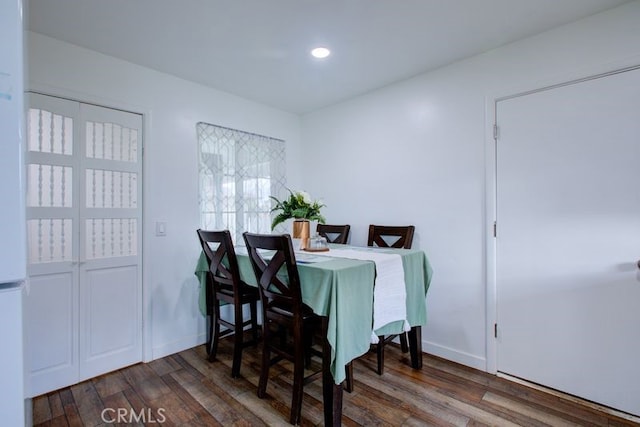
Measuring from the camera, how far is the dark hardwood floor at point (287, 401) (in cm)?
176

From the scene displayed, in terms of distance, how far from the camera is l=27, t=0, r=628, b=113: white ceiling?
1801 millimetres

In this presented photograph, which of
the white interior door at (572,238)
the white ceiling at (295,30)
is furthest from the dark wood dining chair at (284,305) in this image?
the white interior door at (572,238)

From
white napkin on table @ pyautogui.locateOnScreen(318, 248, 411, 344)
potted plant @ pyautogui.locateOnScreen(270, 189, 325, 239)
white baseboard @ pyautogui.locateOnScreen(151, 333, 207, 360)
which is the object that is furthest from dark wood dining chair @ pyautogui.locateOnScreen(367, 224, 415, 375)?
white baseboard @ pyautogui.locateOnScreen(151, 333, 207, 360)

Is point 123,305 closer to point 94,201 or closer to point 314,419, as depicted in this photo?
point 94,201

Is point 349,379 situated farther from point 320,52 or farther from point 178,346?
point 320,52

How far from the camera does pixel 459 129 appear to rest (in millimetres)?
2455

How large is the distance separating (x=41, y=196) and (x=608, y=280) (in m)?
3.70

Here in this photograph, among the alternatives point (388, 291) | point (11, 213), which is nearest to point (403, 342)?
point (388, 291)

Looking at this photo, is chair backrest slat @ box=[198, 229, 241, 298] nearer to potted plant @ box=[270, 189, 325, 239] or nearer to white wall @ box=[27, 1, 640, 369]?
potted plant @ box=[270, 189, 325, 239]

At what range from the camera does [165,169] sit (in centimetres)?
264

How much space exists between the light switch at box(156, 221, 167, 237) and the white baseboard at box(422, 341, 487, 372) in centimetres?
247

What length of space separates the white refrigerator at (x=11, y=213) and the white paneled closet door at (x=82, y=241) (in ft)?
5.47

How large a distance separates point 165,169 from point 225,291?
1.19m

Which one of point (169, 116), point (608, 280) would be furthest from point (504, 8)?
Result: point (169, 116)
